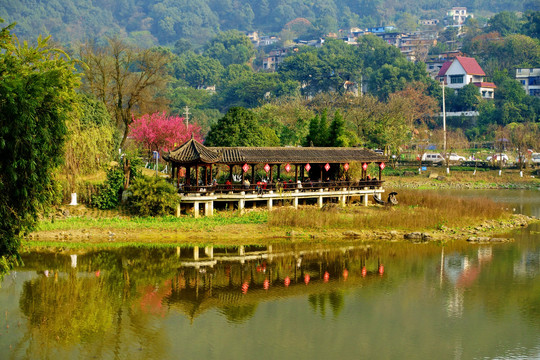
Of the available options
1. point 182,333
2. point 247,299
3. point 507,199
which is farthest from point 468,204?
point 182,333

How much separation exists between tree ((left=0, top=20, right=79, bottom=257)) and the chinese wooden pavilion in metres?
19.3

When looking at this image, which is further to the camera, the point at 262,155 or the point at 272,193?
the point at 272,193

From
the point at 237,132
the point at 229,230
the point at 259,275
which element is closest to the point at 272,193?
the point at 229,230

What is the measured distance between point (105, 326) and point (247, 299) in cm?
588

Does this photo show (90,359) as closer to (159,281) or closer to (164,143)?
(159,281)

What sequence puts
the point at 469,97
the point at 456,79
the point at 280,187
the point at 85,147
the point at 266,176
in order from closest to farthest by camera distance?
the point at 85,147 → the point at 280,187 → the point at 266,176 → the point at 469,97 → the point at 456,79

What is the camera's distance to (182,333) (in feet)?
74.8

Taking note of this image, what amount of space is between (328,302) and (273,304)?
2158 mm

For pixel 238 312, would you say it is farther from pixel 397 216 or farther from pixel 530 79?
pixel 530 79

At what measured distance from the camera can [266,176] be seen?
51.0m

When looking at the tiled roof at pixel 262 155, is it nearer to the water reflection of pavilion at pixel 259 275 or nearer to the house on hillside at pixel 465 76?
the water reflection of pavilion at pixel 259 275

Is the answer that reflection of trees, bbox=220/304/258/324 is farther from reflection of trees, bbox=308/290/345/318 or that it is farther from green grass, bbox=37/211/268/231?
green grass, bbox=37/211/268/231

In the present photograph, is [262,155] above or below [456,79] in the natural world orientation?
below

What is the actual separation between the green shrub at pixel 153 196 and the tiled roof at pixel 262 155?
173 centimetres
